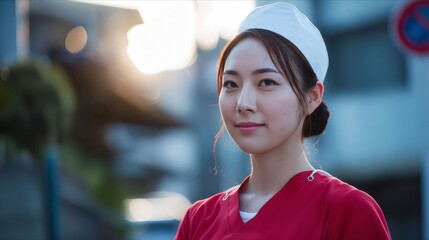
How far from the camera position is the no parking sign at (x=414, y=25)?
582 cm

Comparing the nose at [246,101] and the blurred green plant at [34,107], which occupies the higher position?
the blurred green plant at [34,107]

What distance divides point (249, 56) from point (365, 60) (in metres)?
11.6

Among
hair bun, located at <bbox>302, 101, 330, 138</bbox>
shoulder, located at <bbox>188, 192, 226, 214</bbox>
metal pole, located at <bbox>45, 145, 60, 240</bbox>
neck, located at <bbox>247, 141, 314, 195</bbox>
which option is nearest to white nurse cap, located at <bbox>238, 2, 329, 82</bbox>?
hair bun, located at <bbox>302, 101, 330, 138</bbox>

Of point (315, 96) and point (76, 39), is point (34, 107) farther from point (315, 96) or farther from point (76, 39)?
point (76, 39)

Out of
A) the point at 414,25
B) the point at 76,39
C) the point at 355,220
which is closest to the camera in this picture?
the point at 355,220

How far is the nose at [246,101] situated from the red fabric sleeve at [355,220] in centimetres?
35

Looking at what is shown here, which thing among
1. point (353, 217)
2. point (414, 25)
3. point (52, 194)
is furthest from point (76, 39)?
point (353, 217)

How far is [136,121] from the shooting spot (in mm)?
14484

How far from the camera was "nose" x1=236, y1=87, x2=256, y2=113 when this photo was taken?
206 centimetres

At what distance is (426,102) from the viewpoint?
6270mm

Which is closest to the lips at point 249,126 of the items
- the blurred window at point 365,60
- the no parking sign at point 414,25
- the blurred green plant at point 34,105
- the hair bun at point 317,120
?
the hair bun at point 317,120

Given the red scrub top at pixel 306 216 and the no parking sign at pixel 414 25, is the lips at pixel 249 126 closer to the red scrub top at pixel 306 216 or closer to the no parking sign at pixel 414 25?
the red scrub top at pixel 306 216

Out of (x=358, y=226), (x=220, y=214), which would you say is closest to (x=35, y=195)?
(x=220, y=214)

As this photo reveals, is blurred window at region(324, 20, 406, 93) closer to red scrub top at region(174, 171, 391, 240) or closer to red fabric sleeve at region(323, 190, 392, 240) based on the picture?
red scrub top at region(174, 171, 391, 240)
